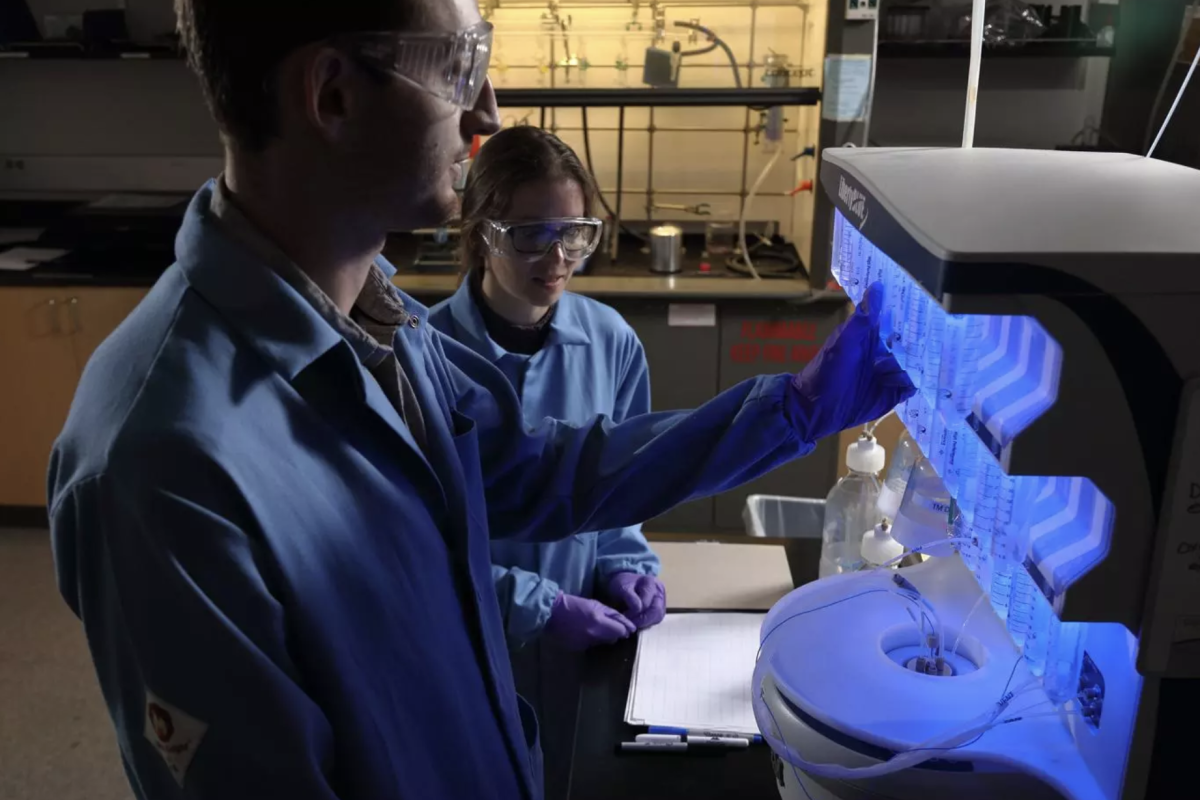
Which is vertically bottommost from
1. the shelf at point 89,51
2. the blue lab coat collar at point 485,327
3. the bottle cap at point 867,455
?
the bottle cap at point 867,455

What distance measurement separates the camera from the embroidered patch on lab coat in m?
0.75

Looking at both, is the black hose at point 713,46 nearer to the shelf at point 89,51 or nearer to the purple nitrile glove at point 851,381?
the shelf at point 89,51

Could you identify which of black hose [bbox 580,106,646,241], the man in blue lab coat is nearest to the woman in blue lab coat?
the man in blue lab coat

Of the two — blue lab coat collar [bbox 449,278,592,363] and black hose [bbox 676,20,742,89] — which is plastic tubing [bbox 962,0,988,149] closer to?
blue lab coat collar [bbox 449,278,592,363]

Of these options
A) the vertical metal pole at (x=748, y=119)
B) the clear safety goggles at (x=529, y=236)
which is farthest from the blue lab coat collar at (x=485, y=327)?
the vertical metal pole at (x=748, y=119)

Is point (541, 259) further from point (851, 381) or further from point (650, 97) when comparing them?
point (650, 97)

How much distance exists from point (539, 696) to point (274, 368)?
37.9 inches

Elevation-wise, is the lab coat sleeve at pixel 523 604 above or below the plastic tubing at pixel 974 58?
below

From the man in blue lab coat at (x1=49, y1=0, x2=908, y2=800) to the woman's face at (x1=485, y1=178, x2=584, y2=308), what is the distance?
2.03ft

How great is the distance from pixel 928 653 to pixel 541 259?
941mm

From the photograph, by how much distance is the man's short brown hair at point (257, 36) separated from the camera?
803mm

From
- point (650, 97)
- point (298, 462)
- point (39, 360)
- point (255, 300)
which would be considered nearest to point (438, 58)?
point (255, 300)

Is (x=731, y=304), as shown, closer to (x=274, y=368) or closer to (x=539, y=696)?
(x=539, y=696)

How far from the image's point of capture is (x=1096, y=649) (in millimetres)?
755
